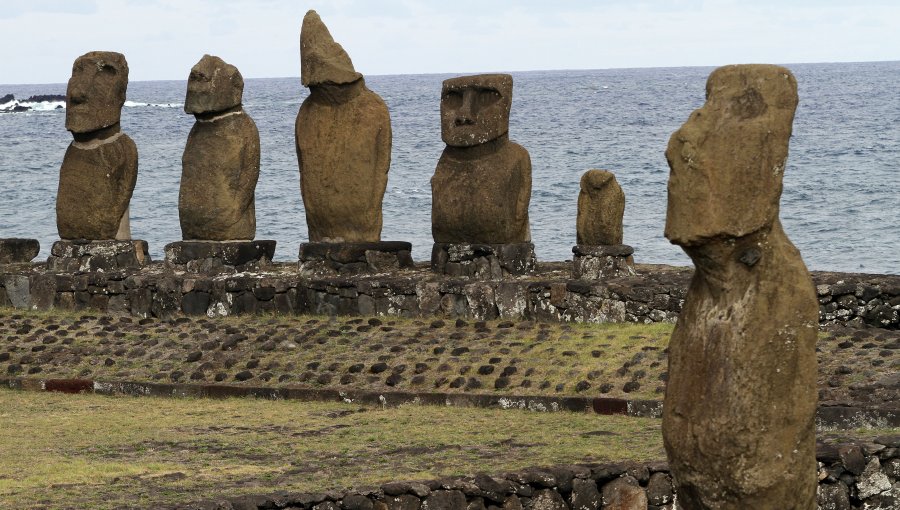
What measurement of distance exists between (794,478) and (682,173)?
1.51m

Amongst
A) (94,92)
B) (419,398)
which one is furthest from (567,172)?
(419,398)

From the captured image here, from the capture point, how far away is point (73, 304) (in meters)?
20.6

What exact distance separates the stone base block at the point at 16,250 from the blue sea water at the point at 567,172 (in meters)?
17.1

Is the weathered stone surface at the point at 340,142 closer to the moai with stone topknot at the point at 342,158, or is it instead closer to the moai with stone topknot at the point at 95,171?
the moai with stone topknot at the point at 342,158

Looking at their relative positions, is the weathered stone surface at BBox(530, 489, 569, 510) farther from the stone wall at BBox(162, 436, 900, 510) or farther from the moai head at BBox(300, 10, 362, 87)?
the moai head at BBox(300, 10, 362, 87)

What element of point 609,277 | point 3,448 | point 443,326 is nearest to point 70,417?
point 3,448

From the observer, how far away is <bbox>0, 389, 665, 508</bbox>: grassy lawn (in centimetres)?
1238

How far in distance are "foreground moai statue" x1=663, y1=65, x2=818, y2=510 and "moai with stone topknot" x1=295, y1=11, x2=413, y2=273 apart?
11.6m

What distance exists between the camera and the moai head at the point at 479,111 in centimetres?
1917

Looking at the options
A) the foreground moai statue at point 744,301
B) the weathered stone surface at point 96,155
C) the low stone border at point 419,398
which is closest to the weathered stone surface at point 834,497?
the foreground moai statue at point 744,301

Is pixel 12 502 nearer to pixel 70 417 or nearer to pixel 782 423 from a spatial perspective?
pixel 70 417

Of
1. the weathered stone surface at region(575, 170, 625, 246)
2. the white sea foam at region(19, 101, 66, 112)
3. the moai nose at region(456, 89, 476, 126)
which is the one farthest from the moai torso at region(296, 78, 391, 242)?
the white sea foam at region(19, 101, 66, 112)

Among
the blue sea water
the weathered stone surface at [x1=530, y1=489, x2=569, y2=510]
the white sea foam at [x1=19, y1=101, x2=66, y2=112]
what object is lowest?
the white sea foam at [x1=19, y1=101, x2=66, y2=112]

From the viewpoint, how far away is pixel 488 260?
63.6 feet
